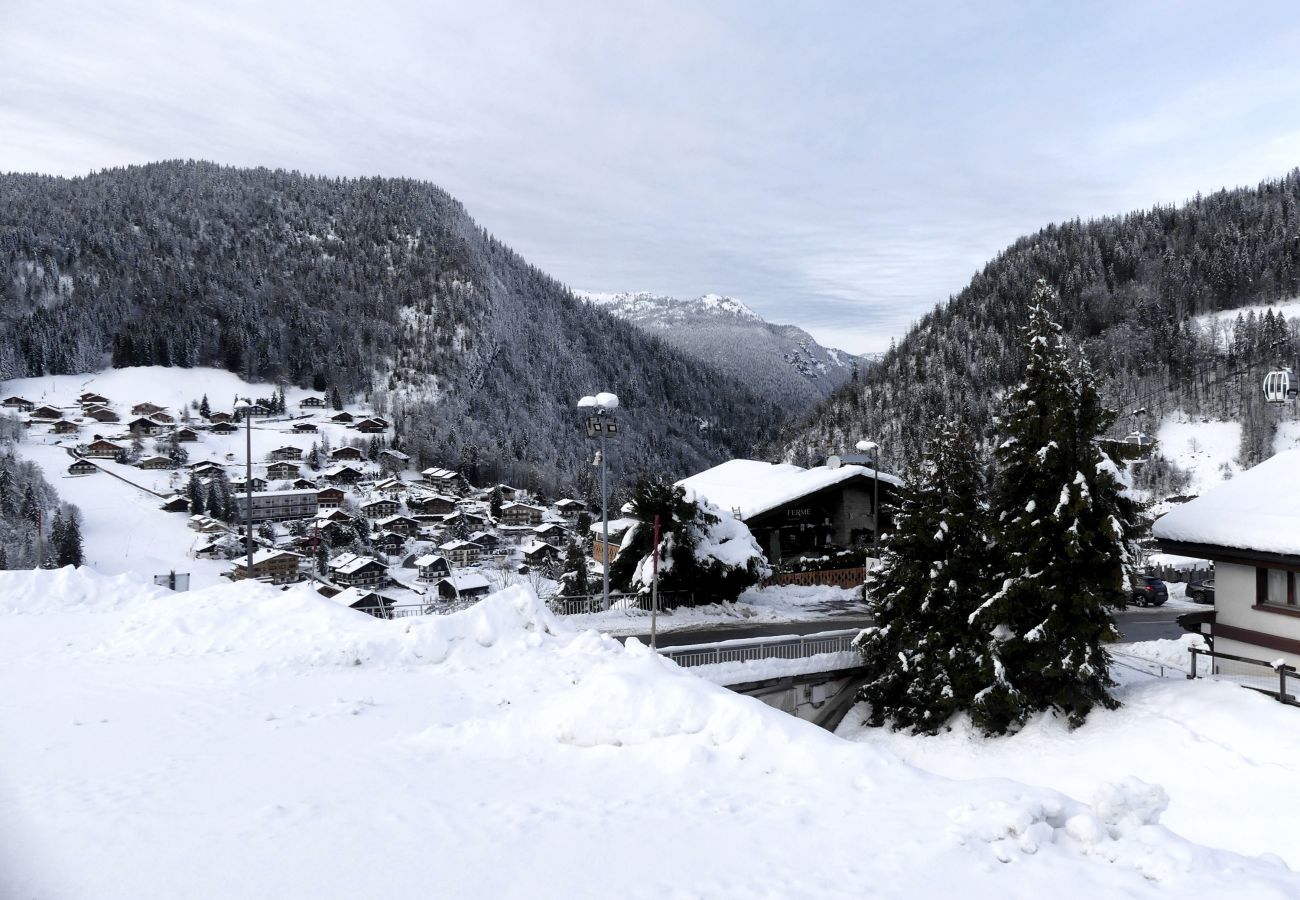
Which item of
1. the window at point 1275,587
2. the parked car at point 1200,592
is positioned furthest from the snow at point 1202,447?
the window at point 1275,587

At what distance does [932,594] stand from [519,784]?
12.2 metres

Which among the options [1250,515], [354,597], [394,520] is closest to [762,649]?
[1250,515]

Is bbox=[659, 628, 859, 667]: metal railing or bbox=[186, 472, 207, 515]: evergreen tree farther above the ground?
bbox=[659, 628, 859, 667]: metal railing

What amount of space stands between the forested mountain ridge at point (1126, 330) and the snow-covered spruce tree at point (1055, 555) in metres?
126

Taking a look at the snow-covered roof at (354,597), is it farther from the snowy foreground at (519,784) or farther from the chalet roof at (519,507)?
the chalet roof at (519,507)

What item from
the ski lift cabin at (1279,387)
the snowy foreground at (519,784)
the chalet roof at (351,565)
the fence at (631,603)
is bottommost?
the chalet roof at (351,565)

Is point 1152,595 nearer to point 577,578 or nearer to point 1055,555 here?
point 1055,555

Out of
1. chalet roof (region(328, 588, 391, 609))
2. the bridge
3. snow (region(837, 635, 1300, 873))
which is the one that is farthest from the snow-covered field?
snow (region(837, 635, 1300, 873))

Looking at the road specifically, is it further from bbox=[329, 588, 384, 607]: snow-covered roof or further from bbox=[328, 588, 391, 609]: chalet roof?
bbox=[329, 588, 384, 607]: snow-covered roof

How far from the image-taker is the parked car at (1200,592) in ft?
101

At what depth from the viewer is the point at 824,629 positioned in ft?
78.4

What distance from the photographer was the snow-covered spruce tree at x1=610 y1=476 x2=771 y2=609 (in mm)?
25312

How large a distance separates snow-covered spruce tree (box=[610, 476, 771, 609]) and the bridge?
6205 millimetres

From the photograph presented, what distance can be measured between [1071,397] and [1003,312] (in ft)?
575
